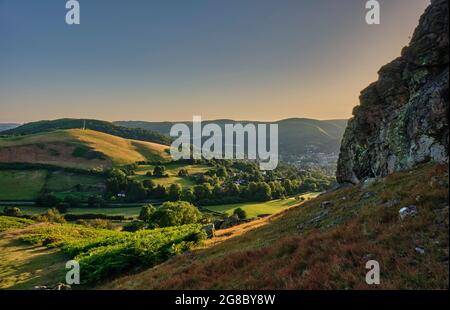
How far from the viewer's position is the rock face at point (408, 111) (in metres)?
23.2

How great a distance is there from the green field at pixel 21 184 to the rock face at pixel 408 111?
121 m

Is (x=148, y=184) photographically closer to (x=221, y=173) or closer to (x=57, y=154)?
(x=221, y=173)

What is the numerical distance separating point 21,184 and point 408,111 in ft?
469

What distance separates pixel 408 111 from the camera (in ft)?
90.9

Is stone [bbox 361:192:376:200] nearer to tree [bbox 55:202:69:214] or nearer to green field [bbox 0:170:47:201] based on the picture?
tree [bbox 55:202:69:214]

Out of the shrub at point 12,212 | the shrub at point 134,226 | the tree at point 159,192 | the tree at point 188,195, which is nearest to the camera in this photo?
the shrub at point 134,226

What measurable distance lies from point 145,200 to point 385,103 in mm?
108418

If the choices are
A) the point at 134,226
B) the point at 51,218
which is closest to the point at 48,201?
the point at 51,218

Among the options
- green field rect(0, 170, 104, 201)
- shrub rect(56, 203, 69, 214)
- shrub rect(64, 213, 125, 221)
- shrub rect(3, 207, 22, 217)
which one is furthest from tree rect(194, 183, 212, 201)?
shrub rect(3, 207, 22, 217)

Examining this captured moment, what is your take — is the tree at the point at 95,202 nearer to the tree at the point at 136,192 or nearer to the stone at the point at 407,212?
the tree at the point at 136,192

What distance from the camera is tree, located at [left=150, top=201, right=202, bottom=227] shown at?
77.6m

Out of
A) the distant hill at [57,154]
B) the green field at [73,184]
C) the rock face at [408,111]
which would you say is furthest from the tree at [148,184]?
the rock face at [408,111]

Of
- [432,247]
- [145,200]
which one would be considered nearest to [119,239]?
[432,247]
